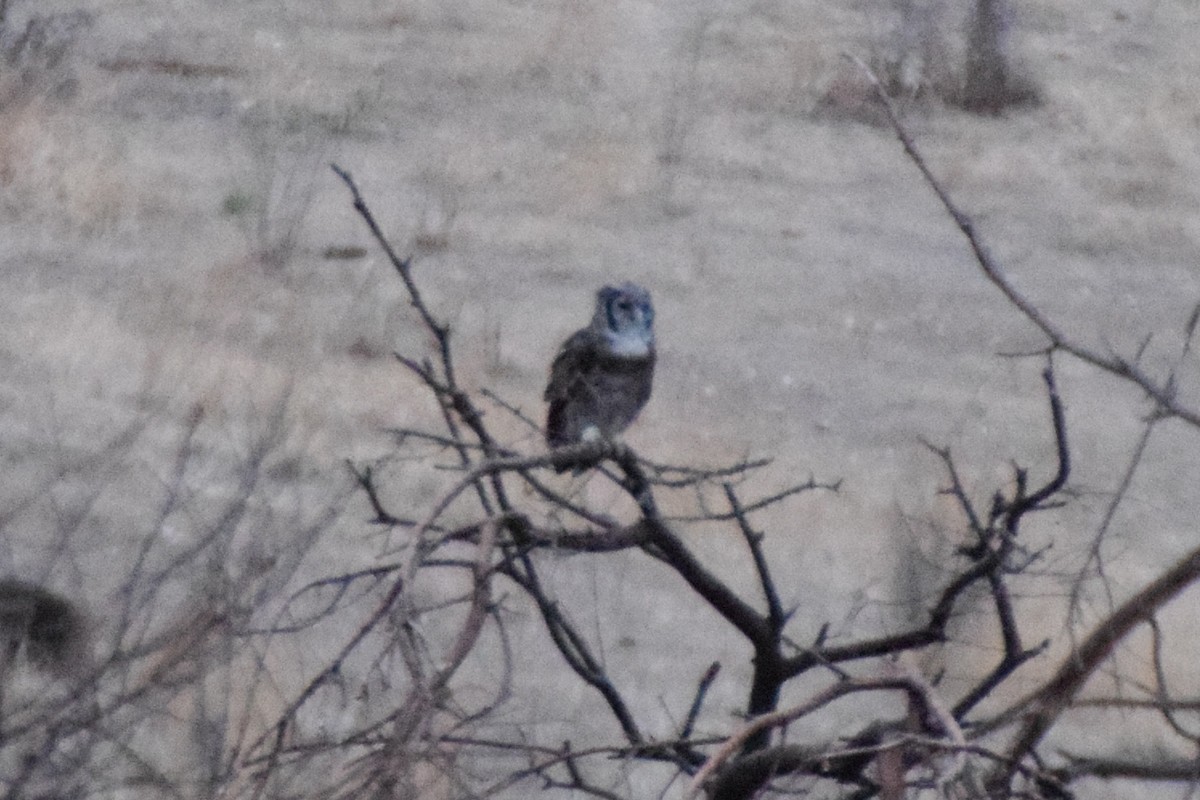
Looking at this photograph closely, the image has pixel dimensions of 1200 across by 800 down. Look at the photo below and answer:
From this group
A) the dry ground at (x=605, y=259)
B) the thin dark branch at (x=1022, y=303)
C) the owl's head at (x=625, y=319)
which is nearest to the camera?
the thin dark branch at (x=1022, y=303)

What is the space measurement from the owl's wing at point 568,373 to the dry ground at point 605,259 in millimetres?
1796

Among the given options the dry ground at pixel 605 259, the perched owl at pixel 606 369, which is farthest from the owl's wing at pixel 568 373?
the dry ground at pixel 605 259

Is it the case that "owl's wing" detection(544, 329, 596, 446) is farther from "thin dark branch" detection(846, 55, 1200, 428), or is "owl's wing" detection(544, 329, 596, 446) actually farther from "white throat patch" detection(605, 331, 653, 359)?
"thin dark branch" detection(846, 55, 1200, 428)

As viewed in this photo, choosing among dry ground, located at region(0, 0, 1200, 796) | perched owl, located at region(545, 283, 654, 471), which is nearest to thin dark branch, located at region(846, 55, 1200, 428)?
perched owl, located at region(545, 283, 654, 471)

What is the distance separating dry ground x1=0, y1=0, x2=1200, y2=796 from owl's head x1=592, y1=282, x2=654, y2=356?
2012 mm

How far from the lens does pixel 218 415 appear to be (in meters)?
6.34

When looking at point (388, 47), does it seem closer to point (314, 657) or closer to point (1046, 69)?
point (1046, 69)

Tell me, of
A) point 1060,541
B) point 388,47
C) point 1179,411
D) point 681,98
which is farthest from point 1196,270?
point 1179,411

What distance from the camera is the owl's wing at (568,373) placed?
345 cm

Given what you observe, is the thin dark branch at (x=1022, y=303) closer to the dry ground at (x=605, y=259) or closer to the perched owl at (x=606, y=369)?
the perched owl at (x=606, y=369)

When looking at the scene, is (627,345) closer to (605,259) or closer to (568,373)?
(568,373)

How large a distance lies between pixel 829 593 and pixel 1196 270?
9.71ft

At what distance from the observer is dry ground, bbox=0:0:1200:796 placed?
5961mm

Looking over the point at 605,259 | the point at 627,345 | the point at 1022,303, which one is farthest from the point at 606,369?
the point at 605,259
